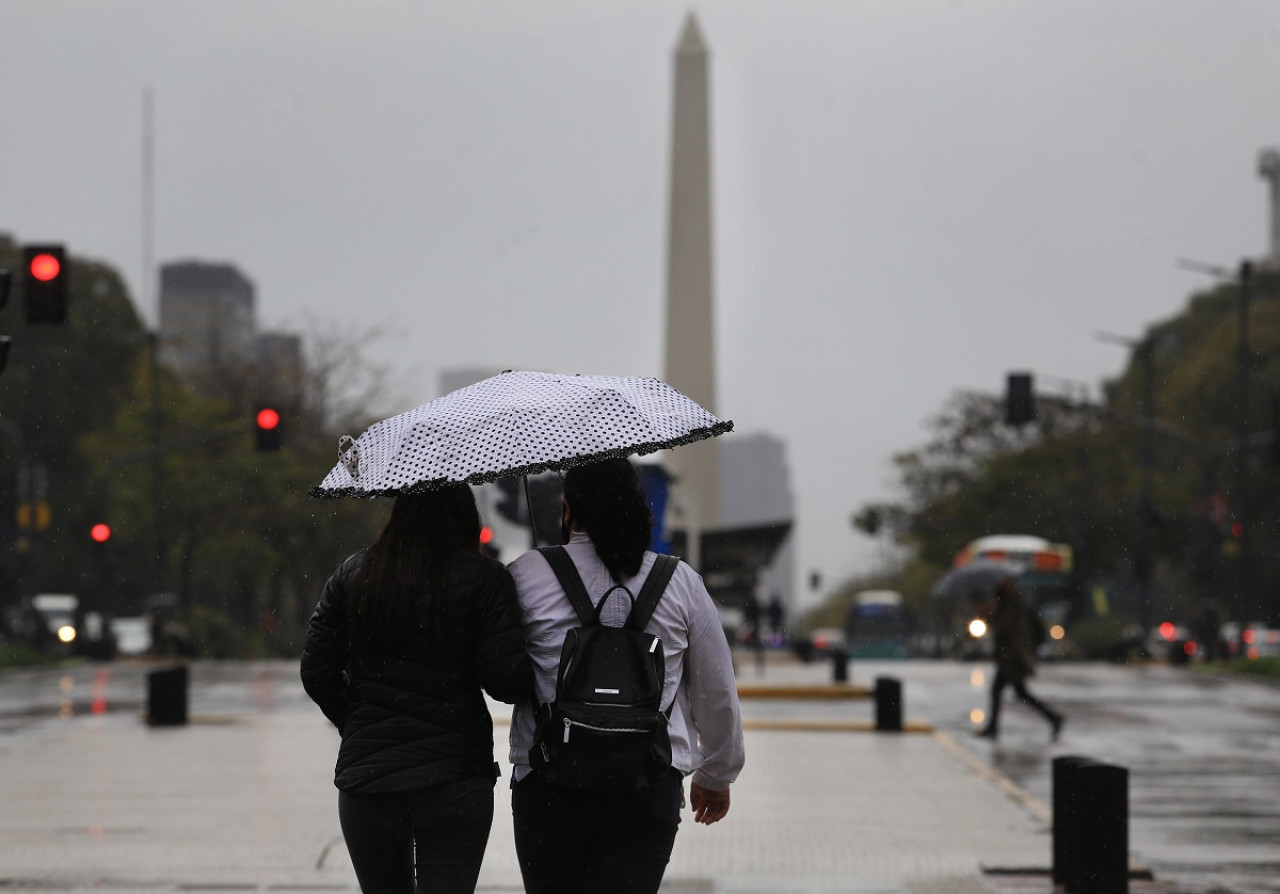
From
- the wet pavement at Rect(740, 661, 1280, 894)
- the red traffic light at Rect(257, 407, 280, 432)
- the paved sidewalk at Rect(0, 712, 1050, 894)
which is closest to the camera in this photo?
the paved sidewalk at Rect(0, 712, 1050, 894)

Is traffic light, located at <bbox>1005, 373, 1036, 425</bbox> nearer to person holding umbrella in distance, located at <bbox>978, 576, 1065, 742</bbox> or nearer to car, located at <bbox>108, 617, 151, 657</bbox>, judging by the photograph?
person holding umbrella in distance, located at <bbox>978, 576, 1065, 742</bbox>

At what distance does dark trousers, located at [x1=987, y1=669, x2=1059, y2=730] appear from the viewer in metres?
19.4

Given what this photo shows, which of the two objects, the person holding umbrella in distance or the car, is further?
the car

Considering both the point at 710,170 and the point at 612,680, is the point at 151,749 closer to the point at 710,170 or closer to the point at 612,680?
the point at 612,680

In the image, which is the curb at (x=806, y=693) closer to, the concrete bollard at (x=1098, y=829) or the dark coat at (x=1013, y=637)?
the dark coat at (x=1013, y=637)

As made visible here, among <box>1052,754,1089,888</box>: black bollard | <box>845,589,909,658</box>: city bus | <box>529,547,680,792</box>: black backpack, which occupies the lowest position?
<box>845,589,909,658</box>: city bus

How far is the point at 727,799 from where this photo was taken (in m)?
5.09

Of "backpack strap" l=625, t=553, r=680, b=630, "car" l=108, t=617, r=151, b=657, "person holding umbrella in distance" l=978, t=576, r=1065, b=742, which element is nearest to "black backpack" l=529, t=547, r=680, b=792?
"backpack strap" l=625, t=553, r=680, b=630

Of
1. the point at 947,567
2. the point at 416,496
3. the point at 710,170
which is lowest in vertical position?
the point at 947,567

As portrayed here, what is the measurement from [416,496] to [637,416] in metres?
0.60

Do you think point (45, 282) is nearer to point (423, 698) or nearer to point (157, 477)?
point (423, 698)

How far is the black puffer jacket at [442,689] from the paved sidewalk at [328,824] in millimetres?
4724

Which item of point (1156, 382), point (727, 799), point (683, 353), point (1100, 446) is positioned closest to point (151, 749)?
point (727, 799)

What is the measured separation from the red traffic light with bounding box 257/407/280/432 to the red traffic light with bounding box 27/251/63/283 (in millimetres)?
15012
